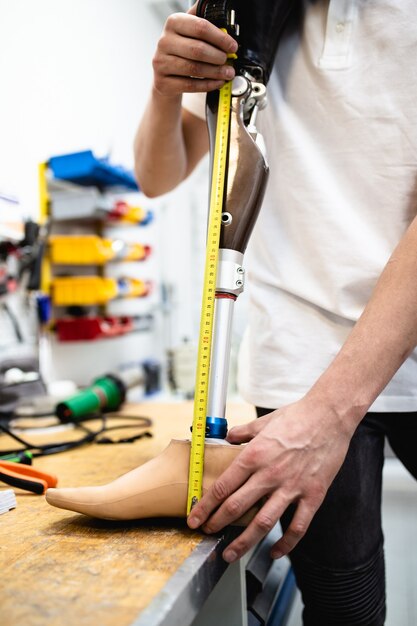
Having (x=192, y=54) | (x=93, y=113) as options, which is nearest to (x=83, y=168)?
(x=93, y=113)

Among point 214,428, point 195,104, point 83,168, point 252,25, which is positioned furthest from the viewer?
point 83,168

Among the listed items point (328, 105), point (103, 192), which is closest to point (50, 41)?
point (103, 192)

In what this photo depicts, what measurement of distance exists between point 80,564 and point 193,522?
0.12 metres

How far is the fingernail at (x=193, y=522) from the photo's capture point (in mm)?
549

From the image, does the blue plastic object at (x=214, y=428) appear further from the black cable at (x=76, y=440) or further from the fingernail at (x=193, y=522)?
the black cable at (x=76, y=440)

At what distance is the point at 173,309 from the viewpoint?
2998 millimetres

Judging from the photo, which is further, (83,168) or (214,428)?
(83,168)

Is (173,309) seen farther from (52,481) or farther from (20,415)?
(52,481)

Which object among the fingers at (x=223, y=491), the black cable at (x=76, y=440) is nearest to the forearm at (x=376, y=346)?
the fingers at (x=223, y=491)

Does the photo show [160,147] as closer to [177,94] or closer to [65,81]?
[177,94]

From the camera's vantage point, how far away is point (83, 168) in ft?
5.56

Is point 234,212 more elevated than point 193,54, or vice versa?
point 193,54

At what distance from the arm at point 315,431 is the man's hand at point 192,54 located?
1.11 feet

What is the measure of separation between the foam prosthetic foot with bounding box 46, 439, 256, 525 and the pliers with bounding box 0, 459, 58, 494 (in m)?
0.18
